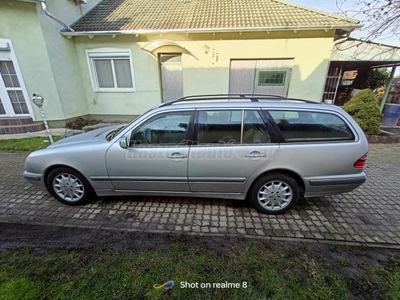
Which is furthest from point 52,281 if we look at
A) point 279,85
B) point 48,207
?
point 279,85

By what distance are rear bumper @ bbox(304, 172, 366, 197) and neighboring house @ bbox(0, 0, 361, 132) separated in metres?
5.77

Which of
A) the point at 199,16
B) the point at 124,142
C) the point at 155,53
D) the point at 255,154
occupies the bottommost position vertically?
the point at 255,154

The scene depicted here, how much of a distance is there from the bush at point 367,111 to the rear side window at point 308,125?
528cm

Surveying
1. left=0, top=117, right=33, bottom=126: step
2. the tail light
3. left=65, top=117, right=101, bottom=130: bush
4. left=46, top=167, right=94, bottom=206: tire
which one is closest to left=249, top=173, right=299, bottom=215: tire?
the tail light

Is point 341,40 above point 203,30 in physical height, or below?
below

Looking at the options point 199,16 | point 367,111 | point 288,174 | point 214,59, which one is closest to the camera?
point 288,174

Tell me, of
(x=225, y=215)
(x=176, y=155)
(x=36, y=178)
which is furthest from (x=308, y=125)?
(x=36, y=178)

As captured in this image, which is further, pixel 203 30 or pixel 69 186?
pixel 203 30

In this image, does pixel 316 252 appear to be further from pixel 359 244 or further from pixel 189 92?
pixel 189 92

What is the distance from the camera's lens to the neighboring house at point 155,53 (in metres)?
6.71

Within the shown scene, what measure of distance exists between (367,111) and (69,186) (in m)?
8.59

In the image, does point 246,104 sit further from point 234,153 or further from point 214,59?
point 214,59

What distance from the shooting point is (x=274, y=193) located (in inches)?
111

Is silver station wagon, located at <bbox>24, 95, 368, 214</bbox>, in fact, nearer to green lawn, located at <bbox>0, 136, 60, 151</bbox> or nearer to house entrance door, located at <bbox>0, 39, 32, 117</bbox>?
green lawn, located at <bbox>0, 136, 60, 151</bbox>
